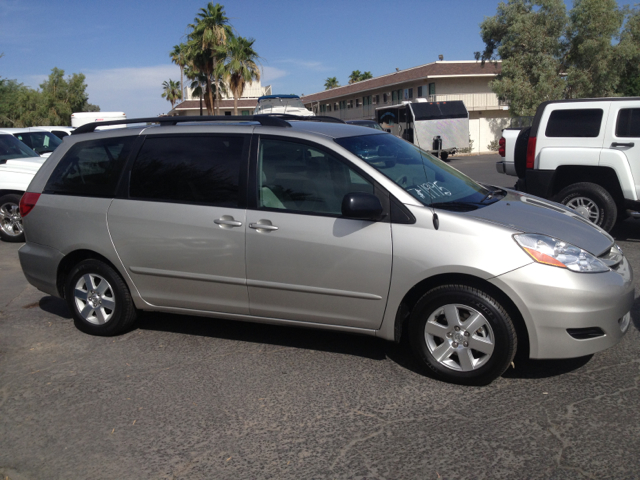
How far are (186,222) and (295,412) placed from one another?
1766mm

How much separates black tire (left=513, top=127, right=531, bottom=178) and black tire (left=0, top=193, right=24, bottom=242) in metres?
8.42

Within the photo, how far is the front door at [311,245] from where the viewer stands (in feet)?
13.7

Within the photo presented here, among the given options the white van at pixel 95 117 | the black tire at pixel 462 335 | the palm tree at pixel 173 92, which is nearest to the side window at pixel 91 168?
the black tire at pixel 462 335

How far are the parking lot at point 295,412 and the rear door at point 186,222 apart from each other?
50cm

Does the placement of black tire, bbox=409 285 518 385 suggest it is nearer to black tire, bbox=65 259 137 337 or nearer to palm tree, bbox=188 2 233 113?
black tire, bbox=65 259 137 337

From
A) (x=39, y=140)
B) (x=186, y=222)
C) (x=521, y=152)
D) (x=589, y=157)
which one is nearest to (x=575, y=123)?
(x=589, y=157)

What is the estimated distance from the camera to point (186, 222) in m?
4.69

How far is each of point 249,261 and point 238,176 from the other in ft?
2.18

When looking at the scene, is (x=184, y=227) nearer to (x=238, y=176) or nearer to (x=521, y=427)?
(x=238, y=176)

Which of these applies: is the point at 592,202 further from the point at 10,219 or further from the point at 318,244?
the point at 10,219

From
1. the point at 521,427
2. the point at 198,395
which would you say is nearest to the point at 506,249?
the point at 521,427

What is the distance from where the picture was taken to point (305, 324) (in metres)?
4.50

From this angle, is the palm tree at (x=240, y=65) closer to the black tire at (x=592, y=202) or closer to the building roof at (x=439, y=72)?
the building roof at (x=439, y=72)

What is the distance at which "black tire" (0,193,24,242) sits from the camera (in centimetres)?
1031
